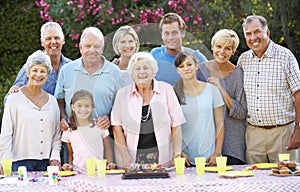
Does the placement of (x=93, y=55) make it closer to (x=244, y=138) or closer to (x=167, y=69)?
(x=167, y=69)

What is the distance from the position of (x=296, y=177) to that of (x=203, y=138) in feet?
2.80

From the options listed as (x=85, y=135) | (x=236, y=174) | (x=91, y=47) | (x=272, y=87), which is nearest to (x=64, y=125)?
(x=85, y=135)

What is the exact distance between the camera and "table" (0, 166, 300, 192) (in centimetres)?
360

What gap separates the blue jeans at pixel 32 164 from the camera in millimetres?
4496

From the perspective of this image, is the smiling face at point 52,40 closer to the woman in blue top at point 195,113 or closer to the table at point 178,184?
the woman in blue top at point 195,113

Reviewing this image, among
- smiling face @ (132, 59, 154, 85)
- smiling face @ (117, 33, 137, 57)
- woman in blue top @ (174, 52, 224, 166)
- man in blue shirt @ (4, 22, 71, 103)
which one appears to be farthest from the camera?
man in blue shirt @ (4, 22, 71, 103)

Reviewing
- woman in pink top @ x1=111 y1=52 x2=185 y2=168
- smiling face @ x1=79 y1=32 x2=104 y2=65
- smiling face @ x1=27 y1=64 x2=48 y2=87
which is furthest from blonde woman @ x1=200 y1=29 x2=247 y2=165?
smiling face @ x1=27 y1=64 x2=48 y2=87

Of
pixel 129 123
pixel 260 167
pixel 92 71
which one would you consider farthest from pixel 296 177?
pixel 92 71

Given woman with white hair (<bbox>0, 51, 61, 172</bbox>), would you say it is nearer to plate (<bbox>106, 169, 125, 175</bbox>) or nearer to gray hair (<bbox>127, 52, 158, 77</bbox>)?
plate (<bbox>106, 169, 125, 175</bbox>)

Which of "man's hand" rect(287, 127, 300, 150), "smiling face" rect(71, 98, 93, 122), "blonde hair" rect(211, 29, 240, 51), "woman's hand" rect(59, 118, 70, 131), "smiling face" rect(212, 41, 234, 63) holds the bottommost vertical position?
"man's hand" rect(287, 127, 300, 150)

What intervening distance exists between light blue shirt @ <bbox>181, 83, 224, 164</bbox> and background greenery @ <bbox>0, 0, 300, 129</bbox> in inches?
138

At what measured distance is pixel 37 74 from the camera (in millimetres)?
4387

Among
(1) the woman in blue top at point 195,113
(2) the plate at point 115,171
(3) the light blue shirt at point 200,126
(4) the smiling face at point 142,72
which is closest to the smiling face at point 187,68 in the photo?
(1) the woman in blue top at point 195,113

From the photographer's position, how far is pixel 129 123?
14.1 ft
